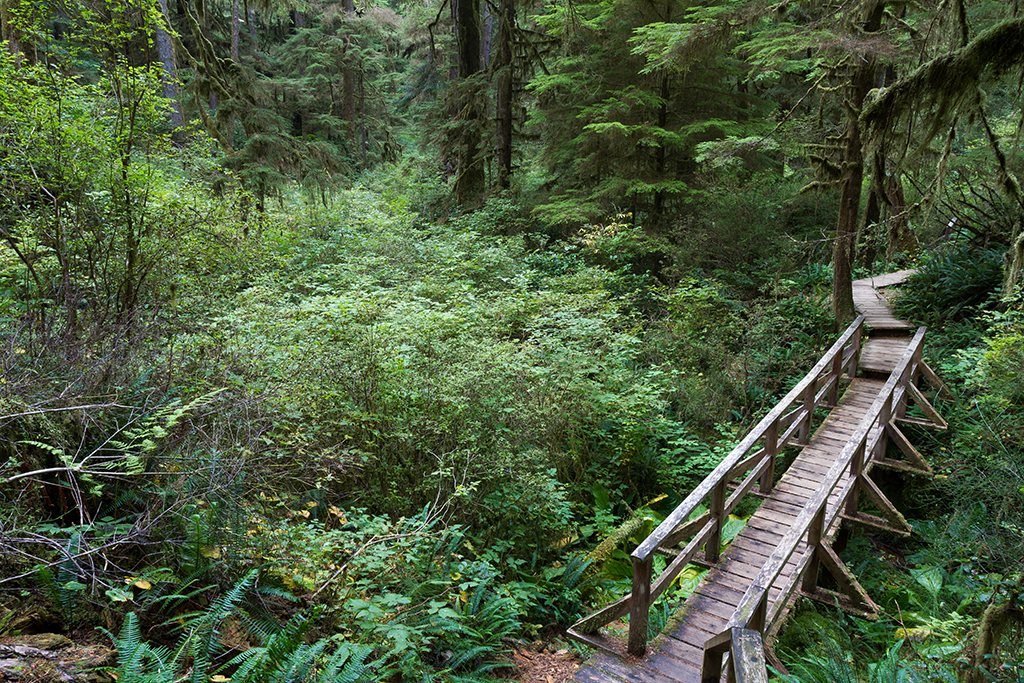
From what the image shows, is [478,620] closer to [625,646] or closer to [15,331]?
[625,646]

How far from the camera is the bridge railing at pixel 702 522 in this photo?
186 inches

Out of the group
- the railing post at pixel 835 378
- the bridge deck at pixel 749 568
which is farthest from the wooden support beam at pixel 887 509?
the railing post at pixel 835 378

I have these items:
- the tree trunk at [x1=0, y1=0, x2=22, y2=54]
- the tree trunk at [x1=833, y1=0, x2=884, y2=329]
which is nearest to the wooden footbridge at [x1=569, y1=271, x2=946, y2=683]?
the tree trunk at [x1=833, y1=0, x2=884, y2=329]

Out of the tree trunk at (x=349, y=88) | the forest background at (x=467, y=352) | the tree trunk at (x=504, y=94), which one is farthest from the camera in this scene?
the tree trunk at (x=349, y=88)

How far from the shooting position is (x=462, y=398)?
6.80 meters

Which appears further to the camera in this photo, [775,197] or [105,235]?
[775,197]

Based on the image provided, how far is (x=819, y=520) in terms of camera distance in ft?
18.7

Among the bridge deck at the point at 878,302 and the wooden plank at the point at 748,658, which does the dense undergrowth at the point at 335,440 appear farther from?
the wooden plank at the point at 748,658

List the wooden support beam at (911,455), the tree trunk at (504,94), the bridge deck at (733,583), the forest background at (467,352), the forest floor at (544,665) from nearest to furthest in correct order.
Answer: the forest background at (467,352) < the bridge deck at (733,583) < the forest floor at (544,665) < the wooden support beam at (911,455) < the tree trunk at (504,94)

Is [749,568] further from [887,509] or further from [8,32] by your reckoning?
[8,32]

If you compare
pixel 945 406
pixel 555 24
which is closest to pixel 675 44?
pixel 555 24

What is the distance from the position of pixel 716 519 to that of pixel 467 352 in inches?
145

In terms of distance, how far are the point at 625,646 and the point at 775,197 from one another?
14.2 meters

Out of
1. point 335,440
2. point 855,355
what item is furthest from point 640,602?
point 855,355
